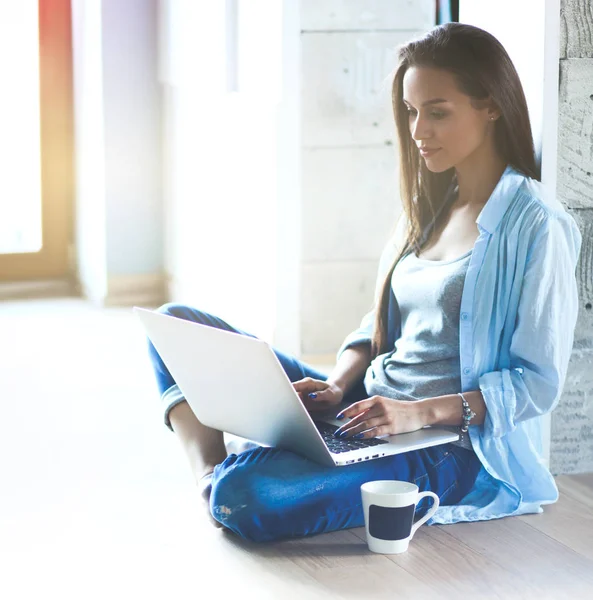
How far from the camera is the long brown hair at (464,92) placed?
72.9 inches

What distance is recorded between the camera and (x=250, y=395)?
71.4 inches

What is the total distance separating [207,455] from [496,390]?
60cm

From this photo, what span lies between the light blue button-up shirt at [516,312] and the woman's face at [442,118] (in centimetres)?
9

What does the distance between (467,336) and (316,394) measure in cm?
32

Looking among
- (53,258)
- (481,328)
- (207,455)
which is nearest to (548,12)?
(481,328)

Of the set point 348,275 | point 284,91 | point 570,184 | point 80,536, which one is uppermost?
Result: point 284,91

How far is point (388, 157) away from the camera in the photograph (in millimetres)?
3605

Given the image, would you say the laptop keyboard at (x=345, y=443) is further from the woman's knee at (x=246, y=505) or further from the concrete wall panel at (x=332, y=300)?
the concrete wall panel at (x=332, y=300)

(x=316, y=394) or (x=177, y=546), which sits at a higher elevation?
(x=316, y=394)

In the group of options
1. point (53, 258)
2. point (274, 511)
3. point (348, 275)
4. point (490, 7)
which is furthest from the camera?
point (53, 258)

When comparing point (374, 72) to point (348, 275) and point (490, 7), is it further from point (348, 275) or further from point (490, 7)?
point (490, 7)

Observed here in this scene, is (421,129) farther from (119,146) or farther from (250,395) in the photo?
(119,146)

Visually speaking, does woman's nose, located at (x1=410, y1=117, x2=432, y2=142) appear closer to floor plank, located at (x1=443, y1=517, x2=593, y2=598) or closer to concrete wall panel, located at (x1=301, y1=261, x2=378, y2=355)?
floor plank, located at (x1=443, y1=517, x2=593, y2=598)

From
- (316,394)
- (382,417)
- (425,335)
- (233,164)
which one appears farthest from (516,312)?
(233,164)
